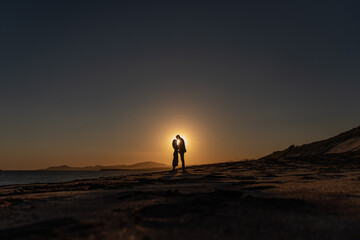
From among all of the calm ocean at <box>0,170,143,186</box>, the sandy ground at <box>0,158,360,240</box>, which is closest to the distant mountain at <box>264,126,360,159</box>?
the sandy ground at <box>0,158,360,240</box>

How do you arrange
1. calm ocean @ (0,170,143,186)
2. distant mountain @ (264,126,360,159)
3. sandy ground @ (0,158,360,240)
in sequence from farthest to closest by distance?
calm ocean @ (0,170,143,186) → distant mountain @ (264,126,360,159) → sandy ground @ (0,158,360,240)

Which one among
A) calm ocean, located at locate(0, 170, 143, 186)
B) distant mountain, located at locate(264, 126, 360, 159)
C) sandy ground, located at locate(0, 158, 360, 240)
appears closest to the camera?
sandy ground, located at locate(0, 158, 360, 240)

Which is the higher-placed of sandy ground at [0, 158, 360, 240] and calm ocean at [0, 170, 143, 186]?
calm ocean at [0, 170, 143, 186]

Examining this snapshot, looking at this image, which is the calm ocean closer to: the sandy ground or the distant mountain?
the distant mountain

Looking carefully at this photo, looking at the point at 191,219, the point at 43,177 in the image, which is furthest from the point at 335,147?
Answer: the point at 43,177

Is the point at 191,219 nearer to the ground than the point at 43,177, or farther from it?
nearer to the ground

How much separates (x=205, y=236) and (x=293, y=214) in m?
1.08

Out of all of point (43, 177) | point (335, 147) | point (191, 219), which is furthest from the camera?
point (43, 177)

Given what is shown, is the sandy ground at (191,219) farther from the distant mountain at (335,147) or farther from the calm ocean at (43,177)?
the calm ocean at (43,177)

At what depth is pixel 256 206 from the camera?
2.90 m

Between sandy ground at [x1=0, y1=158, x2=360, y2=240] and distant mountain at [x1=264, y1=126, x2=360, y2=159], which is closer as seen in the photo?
sandy ground at [x1=0, y1=158, x2=360, y2=240]

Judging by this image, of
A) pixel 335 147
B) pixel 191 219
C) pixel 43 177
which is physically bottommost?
pixel 191 219

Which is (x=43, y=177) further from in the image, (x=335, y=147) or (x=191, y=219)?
(x=191, y=219)

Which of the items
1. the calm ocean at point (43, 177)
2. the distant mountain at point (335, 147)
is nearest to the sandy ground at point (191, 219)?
the distant mountain at point (335, 147)
